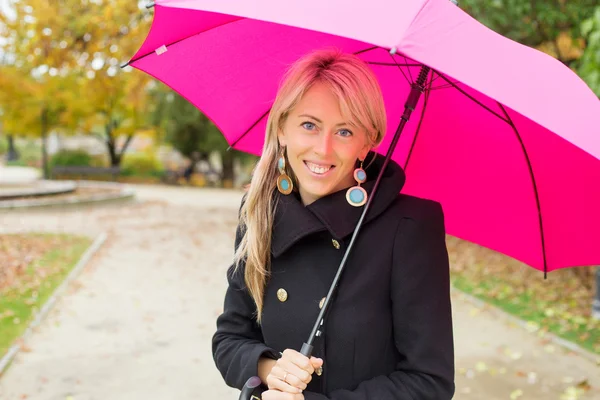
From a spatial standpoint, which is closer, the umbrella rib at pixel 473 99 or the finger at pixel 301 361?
the finger at pixel 301 361

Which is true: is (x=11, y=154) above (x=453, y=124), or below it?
below

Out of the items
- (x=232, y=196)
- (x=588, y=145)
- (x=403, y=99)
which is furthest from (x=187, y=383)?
(x=232, y=196)

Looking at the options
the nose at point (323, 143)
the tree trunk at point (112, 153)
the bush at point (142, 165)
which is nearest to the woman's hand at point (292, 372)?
the nose at point (323, 143)

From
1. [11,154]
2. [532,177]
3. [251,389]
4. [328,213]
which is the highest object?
[532,177]

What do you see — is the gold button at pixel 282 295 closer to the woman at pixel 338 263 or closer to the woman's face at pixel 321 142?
the woman at pixel 338 263

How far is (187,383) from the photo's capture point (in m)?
5.38

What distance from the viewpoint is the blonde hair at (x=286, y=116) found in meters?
2.12

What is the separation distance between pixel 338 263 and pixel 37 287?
7.18 m

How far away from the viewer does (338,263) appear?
223 cm

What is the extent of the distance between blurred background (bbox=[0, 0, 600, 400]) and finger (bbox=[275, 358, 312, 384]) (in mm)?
3369

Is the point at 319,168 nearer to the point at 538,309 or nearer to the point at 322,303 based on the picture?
the point at 322,303

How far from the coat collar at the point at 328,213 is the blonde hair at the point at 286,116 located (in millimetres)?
53

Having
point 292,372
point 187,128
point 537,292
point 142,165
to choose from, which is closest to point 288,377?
point 292,372

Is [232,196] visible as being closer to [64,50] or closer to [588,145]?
[64,50]
